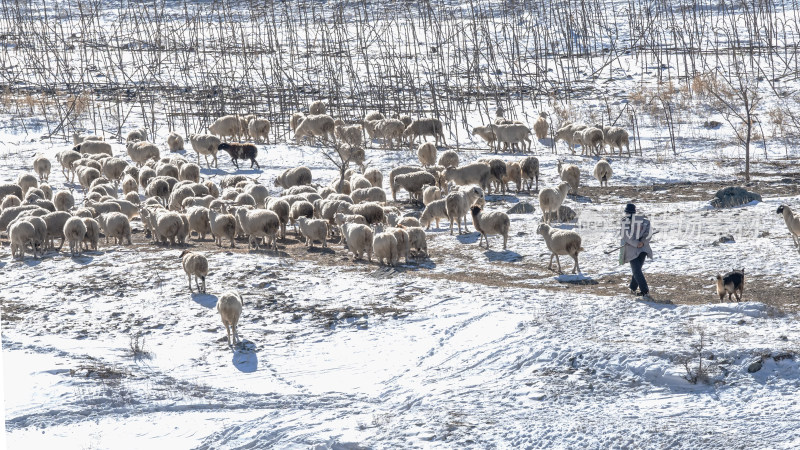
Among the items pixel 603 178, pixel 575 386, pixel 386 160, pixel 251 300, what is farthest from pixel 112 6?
pixel 575 386

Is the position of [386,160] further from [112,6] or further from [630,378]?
[112,6]

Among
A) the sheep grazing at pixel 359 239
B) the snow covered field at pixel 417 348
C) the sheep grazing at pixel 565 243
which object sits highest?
the sheep grazing at pixel 359 239

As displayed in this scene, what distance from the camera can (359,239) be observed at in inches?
674

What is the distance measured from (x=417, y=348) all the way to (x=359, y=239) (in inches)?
187

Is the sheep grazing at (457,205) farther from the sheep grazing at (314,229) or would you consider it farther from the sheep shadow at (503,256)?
the sheep grazing at (314,229)

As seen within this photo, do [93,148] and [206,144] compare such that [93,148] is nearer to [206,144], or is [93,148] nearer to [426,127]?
[206,144]

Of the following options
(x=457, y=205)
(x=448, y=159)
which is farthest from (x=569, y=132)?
(x=457, y=205)

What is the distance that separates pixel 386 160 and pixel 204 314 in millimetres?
14303

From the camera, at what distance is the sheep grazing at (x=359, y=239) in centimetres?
1709

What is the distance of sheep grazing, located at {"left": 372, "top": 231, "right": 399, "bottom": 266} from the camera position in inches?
648

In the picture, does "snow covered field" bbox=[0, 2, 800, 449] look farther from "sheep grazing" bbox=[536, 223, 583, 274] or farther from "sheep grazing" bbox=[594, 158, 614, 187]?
"sheep grazing" bbox=[594, 158, 614, 187]

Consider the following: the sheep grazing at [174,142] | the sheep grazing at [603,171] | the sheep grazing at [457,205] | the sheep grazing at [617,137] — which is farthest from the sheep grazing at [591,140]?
the sheep grazing at [174,142]

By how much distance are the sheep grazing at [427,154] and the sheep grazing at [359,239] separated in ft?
30.6

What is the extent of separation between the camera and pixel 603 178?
78.7ft
